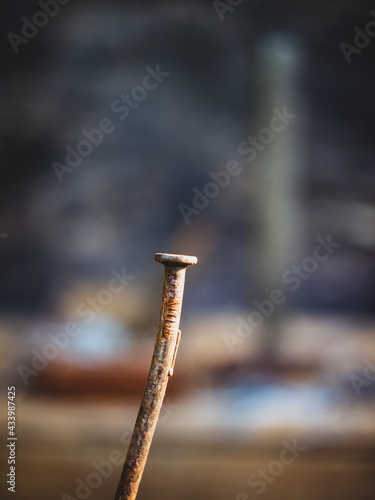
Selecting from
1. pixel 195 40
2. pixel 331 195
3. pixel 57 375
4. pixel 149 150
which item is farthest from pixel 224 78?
pixel 57 375

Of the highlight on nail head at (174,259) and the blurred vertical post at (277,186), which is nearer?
the highlight on nail head at (174,259)

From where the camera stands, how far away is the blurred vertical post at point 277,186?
6.06 ft

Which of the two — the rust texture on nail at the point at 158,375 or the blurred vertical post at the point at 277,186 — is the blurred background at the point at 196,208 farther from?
the rust texture on nail at the point at 158,375

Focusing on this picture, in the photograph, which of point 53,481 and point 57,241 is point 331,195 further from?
point 53,481

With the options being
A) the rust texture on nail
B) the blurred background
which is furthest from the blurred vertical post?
the rust texture on nail

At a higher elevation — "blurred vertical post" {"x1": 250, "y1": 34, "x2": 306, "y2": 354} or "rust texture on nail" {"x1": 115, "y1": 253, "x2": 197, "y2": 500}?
"blurred vertical post" {"x1": 250, "y1": 34, "x2": 306, "y2": 354}

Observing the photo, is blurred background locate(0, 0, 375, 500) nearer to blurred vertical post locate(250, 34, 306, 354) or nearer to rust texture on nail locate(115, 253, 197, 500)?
blurred vertical post locate(250, 34, 306, 354)

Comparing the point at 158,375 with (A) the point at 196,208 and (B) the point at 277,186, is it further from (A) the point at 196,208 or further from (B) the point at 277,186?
(B) the point at 277,186

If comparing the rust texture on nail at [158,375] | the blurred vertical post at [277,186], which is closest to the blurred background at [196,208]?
the blurred vertical post at [277,186]

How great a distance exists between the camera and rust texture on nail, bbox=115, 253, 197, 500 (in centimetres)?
71

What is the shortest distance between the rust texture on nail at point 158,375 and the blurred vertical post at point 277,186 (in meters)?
1.18

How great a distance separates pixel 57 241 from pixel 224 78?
868 millimetres

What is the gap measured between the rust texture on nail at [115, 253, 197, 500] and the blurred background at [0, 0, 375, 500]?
1.02 meters

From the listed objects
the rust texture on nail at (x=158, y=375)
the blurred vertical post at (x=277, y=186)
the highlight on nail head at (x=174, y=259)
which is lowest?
the rust texture on nail at (x=158, y=375)
